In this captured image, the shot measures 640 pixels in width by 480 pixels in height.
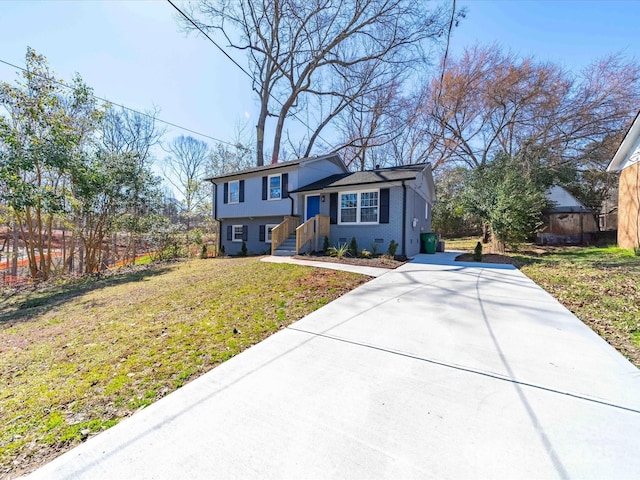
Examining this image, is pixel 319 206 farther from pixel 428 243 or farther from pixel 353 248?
pixel 428 243

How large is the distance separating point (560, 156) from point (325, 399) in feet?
77.6

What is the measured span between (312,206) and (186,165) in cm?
2198

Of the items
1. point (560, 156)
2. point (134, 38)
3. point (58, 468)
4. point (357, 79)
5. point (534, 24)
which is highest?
point (357, 79)

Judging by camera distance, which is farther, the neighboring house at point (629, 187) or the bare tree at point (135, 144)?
the bare tree at point (135, 144)

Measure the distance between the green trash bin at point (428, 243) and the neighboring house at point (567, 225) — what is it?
28.1 feet

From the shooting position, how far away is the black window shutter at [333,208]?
1222 cm

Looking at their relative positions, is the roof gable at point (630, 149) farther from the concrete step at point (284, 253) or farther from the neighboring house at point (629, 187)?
the concrete step at point (284, 253)

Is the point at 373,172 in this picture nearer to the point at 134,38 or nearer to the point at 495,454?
the point at 134,38

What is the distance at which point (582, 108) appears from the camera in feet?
55.1

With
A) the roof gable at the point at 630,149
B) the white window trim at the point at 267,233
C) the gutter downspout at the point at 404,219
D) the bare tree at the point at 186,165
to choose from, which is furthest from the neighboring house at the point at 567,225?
the bare tree at the point at 186,165

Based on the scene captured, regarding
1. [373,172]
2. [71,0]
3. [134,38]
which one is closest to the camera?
[71,0]

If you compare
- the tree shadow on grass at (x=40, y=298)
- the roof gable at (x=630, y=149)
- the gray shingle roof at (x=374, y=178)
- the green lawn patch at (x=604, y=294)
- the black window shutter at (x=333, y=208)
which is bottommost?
the tree shadow on grass at (x=40, y=298)

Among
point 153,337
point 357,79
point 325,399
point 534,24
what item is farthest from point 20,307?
point 357,79

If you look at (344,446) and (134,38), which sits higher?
(134,38)
